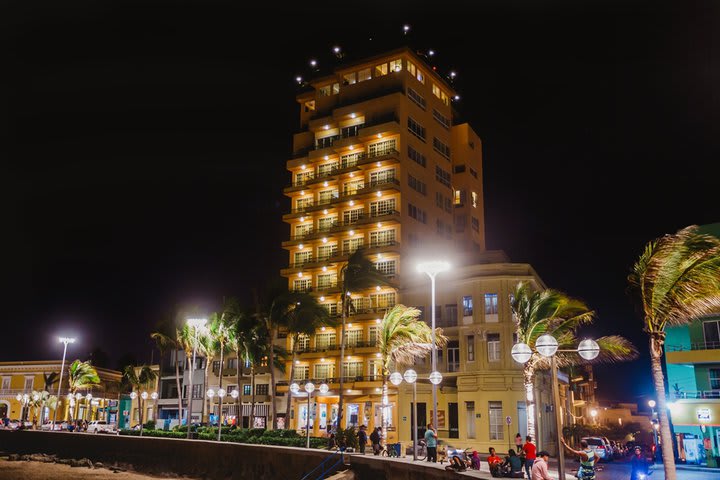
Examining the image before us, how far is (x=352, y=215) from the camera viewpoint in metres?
70.4

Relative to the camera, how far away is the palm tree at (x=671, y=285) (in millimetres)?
19266

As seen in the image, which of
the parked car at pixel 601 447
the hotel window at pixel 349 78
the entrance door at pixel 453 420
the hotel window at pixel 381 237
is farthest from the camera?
the hotel window at pixel 349 78

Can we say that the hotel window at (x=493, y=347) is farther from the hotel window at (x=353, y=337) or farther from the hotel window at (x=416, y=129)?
the hotel window at (x=416, y=129)

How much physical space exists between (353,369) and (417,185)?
21.0 m

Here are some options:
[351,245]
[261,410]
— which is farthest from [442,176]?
[261,410]

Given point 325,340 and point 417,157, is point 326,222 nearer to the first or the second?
point 417,157

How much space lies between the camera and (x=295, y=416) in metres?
65.8

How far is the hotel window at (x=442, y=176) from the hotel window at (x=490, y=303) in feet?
77.3

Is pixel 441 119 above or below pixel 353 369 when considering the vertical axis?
above

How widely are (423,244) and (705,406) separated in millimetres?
32762

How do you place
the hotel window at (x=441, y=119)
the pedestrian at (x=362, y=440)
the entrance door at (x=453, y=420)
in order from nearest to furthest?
the pedestrian at (x=362, y=440) → the entrance door at (x=453, y=420) → the hotel window at (x=441, y=119)

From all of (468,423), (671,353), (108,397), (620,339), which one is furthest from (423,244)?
(108,397)

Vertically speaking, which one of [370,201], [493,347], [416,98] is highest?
[416,98]

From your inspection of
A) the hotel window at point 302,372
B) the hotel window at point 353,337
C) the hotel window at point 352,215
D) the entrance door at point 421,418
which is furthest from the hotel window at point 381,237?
the entrance door at point 421,418
